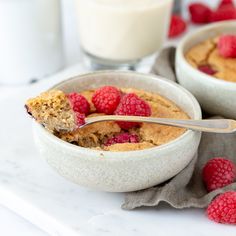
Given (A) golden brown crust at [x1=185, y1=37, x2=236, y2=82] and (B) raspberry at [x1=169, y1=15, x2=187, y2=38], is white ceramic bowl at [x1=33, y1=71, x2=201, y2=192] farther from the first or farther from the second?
(B) raspberry at [x1=169, y1=15, x2=187, y2=38]

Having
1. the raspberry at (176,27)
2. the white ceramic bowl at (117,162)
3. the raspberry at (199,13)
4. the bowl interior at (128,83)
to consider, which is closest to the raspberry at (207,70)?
the bowl interior at (128,83)

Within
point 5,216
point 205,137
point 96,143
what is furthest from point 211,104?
point 5,216

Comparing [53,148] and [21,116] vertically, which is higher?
[53,148]

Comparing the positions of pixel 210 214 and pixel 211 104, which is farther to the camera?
pixel 211 104

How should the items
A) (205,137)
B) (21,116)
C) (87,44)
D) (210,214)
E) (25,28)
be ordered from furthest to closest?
(87,44) → (25,28) → (21,116) → (205,137) → (210,214)

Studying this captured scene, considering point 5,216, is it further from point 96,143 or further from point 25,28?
point 25,28

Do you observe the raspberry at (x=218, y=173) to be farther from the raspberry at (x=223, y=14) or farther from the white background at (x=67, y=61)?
the raspberry at (x=223, y=14)

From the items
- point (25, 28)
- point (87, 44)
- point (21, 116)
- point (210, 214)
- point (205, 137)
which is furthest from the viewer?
point (87, 44)

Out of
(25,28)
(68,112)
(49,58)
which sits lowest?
A: (49,58)
